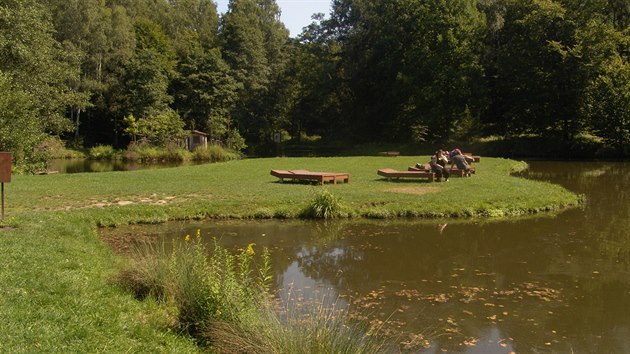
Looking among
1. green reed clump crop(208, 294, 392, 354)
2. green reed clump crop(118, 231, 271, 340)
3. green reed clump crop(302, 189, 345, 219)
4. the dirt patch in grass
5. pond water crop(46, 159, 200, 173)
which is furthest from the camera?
pond water crop(46, 159, 200, 173)

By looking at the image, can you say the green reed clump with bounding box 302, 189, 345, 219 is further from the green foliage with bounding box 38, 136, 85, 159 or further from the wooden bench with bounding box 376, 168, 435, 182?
the green foliage with bounding box 38, 136, 85, 159

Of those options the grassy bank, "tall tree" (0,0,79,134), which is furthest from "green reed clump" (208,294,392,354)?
"tall tree" (0,0,79,134)

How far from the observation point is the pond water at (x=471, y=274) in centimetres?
693

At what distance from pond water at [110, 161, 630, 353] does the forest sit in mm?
27818

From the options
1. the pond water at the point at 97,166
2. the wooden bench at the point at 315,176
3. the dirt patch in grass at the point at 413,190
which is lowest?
the pond water at the point at 97,166

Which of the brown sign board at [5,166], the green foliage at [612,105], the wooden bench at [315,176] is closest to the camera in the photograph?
the brown sign board at [5,166]

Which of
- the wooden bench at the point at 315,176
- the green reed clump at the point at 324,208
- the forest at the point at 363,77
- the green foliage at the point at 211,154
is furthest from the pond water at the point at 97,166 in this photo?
the green reed clump at the point at 324,208

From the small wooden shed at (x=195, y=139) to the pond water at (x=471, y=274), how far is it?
117 feet

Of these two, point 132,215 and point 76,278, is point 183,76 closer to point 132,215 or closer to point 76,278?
point 132,215

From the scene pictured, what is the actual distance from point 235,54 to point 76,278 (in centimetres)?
5202

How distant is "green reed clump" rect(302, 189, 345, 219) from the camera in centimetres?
1482

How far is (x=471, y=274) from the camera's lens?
31.6 feet

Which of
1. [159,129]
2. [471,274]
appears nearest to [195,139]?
[159,129]

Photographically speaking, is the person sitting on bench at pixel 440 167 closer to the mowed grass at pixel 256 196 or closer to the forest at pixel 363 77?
the mowed grass at pixel 256 196
